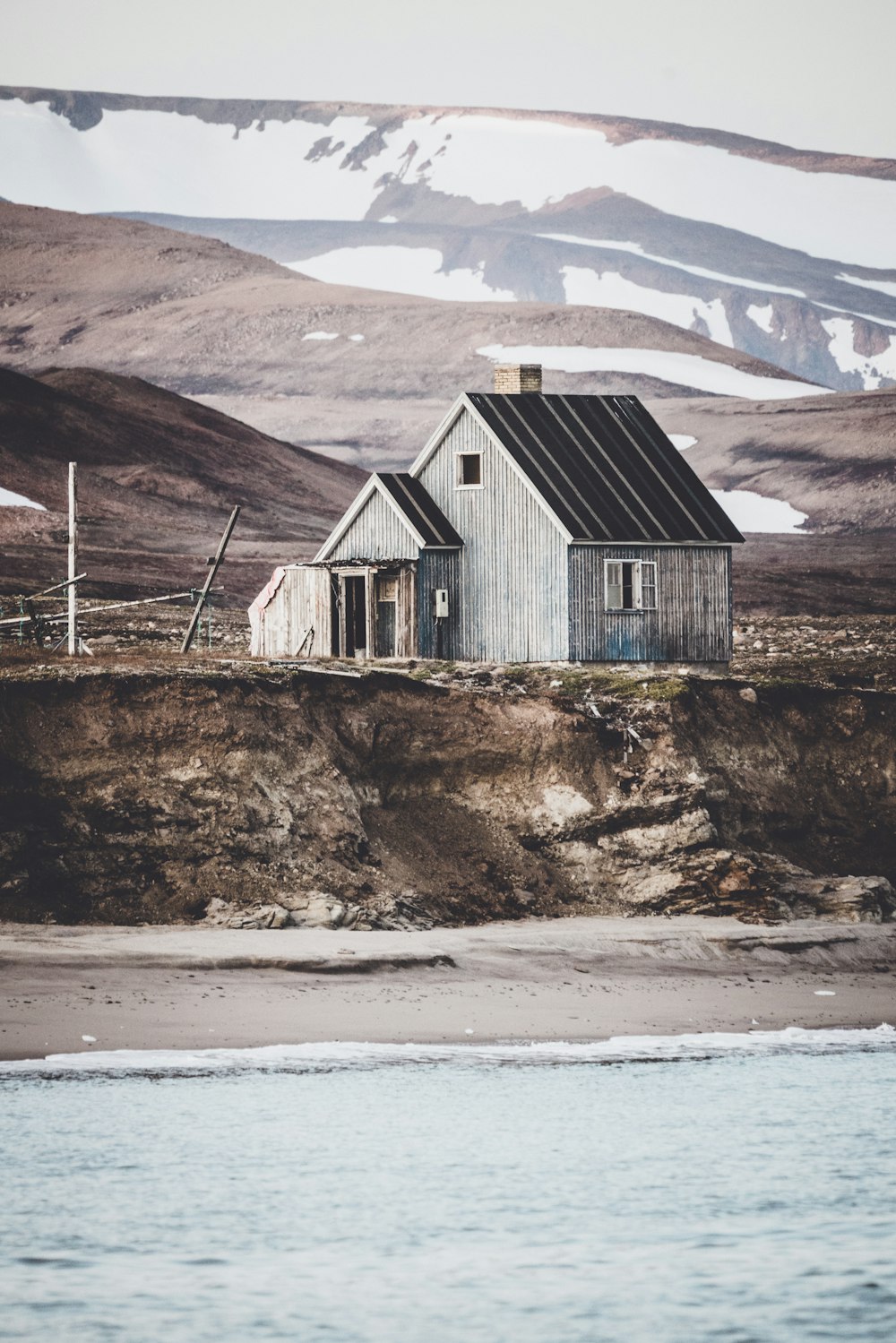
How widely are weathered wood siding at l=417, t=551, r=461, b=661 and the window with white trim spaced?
312cm

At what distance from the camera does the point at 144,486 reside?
4966 inches

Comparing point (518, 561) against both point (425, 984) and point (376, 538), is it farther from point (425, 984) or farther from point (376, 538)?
point (425, 984)

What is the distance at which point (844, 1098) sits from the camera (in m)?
21.4

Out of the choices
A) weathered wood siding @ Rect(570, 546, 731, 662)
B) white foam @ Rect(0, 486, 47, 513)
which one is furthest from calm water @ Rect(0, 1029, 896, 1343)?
white foam @ Rect(0, 486, 47, 513)

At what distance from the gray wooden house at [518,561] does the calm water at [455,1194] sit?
18251 millimetres

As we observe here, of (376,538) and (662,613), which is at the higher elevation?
(376,538)

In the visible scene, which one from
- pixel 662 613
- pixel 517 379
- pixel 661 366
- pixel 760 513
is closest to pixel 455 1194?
pixel 662 613

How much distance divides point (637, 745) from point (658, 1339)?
1677 cm

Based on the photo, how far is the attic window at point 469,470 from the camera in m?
41.4

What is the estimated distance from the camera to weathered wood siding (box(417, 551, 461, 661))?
136 feet

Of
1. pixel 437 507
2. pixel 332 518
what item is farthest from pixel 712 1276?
pixel 332 518

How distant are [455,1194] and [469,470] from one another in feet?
82.6

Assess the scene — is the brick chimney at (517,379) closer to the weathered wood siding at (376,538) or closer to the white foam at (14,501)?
the weathered wood siding at (376,538)

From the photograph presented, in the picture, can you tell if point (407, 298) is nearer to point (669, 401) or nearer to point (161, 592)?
point (669, 401)
